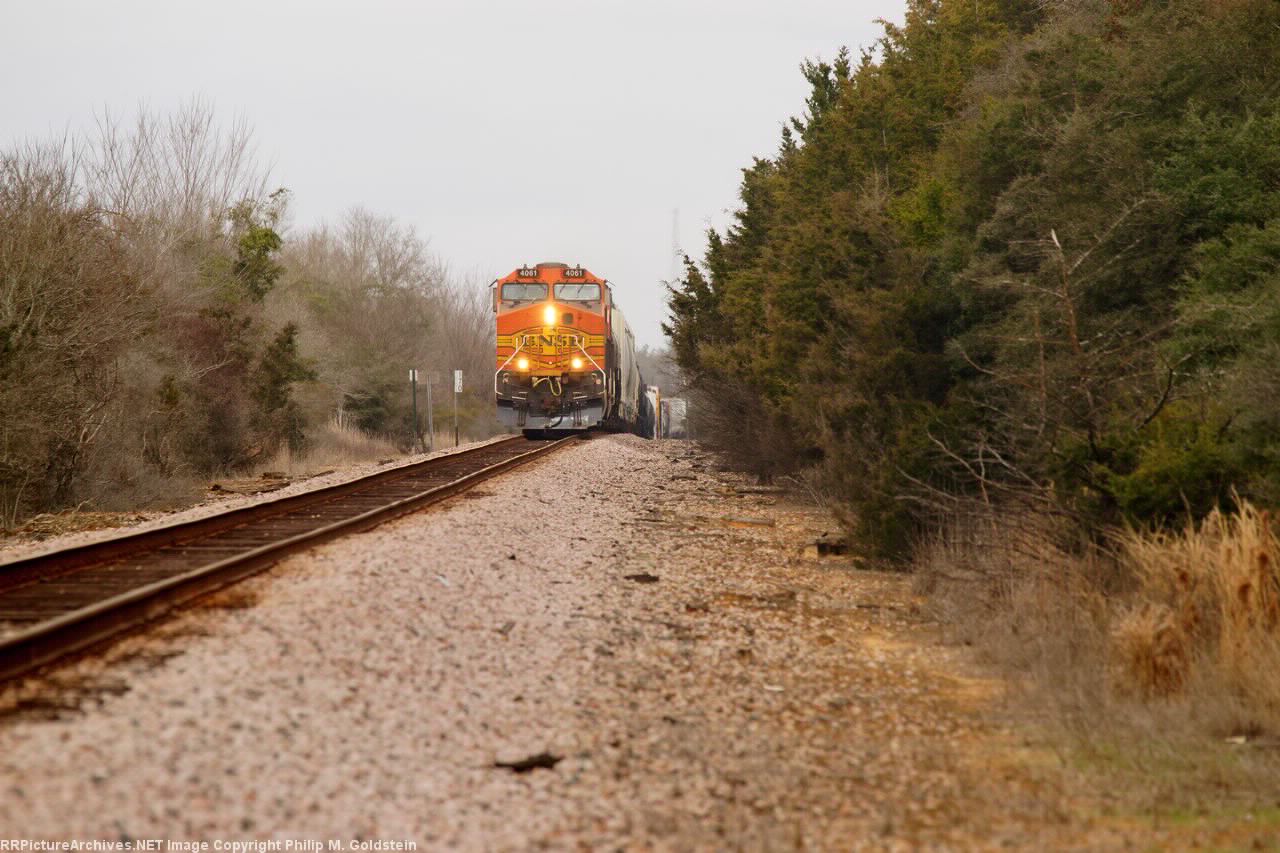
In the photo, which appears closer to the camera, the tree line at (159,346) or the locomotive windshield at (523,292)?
the tree line at (159,346)

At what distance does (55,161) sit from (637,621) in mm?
16713

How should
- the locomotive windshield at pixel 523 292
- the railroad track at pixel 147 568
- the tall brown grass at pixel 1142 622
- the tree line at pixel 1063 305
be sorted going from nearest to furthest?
the railroad track at pixel 147 568 < the tall brown grass at pixel 1142 622 < the tree line at pixel 1063 305 < the locomotive windshield at pixel 523 292

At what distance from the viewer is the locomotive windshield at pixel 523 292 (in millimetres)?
31594

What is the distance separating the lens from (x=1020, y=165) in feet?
59.4

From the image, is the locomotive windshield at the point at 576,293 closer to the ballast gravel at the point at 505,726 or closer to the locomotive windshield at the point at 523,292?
the locomotive windshield at the point at 523,292

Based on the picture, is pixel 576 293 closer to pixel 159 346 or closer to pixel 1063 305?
pixel 159 346

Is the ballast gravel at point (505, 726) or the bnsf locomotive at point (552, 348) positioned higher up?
the bnsf locomotive at point (552, 348)

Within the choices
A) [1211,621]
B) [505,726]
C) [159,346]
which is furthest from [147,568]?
[159,346]

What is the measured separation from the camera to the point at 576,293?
103ft

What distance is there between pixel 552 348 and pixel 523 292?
210 cm

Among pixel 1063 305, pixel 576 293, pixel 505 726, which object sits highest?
pixel 576 293

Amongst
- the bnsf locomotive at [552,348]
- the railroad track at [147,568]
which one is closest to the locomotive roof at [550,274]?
the bnsf locomotive at [552,348]

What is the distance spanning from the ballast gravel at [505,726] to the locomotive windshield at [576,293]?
A: 21656mm

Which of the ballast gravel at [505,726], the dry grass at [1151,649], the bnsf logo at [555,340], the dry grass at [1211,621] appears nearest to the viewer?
the ballast gravel at [505,726]
